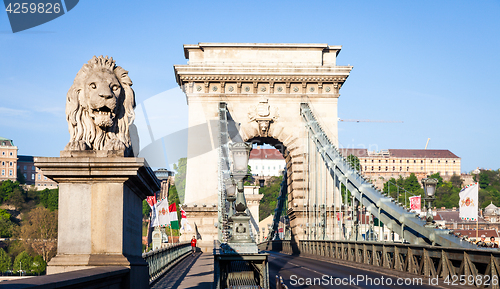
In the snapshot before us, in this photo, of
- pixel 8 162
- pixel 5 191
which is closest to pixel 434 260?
pixel 5 191

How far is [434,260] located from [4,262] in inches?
4397

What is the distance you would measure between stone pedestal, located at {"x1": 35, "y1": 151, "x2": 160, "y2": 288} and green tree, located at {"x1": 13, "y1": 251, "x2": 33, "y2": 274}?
11163 cm

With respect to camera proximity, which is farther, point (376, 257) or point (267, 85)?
point (267, 85)

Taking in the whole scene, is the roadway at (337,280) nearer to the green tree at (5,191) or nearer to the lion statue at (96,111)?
the lion statue at (96,111)

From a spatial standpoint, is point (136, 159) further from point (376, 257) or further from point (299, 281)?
point (376, 257)

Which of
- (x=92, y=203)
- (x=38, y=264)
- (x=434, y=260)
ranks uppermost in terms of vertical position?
(x=92, y=203)

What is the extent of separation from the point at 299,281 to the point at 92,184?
13505mm

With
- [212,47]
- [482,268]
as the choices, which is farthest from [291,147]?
[482,268]

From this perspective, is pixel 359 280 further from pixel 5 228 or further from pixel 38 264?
pixel 5 228

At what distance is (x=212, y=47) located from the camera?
44188mm

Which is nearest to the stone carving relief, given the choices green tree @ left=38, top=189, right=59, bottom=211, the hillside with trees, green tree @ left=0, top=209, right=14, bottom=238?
the hillside with trees

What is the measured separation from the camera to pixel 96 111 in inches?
268

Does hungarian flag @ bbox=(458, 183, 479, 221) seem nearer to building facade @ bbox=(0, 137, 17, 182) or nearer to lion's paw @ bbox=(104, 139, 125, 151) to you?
lion's paw @ bbox=(104, 139, 125, 151)

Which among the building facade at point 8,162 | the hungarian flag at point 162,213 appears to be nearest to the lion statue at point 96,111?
the hungarian flag at point 162,213
